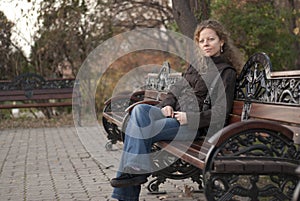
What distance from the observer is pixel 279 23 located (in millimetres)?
15492

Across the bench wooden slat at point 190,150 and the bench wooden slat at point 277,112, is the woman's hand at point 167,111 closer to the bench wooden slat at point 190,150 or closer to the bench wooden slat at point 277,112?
the bench wooden slat at point 190,150

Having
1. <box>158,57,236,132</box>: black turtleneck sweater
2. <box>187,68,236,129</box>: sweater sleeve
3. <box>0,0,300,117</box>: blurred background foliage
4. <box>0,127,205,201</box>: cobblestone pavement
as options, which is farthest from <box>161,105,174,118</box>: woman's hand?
<box>0,0,300,117</box>: blurred background foliage

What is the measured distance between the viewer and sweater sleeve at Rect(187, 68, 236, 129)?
4926mm

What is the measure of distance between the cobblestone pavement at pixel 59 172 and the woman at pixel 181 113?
2.94 feet

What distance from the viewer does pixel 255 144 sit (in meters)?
3.89

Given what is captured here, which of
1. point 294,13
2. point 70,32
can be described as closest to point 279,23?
point 294,13

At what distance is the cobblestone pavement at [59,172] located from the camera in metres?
5.79

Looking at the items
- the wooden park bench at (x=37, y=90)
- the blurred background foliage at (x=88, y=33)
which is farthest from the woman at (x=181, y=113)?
the blurred background foliage at (x=88, y=33)

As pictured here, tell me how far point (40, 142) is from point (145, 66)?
35.6ft

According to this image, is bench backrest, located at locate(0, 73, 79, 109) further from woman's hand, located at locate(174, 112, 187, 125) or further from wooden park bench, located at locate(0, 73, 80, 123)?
woman's hand, located at locate(174, 112, 187, 125)

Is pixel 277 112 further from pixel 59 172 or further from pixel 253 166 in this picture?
pixel 59 172

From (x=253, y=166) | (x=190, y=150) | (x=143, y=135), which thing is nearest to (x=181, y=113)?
(x=143, y=135)

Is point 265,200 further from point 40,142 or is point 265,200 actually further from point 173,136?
point 40,142

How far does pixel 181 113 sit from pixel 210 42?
749 mm
